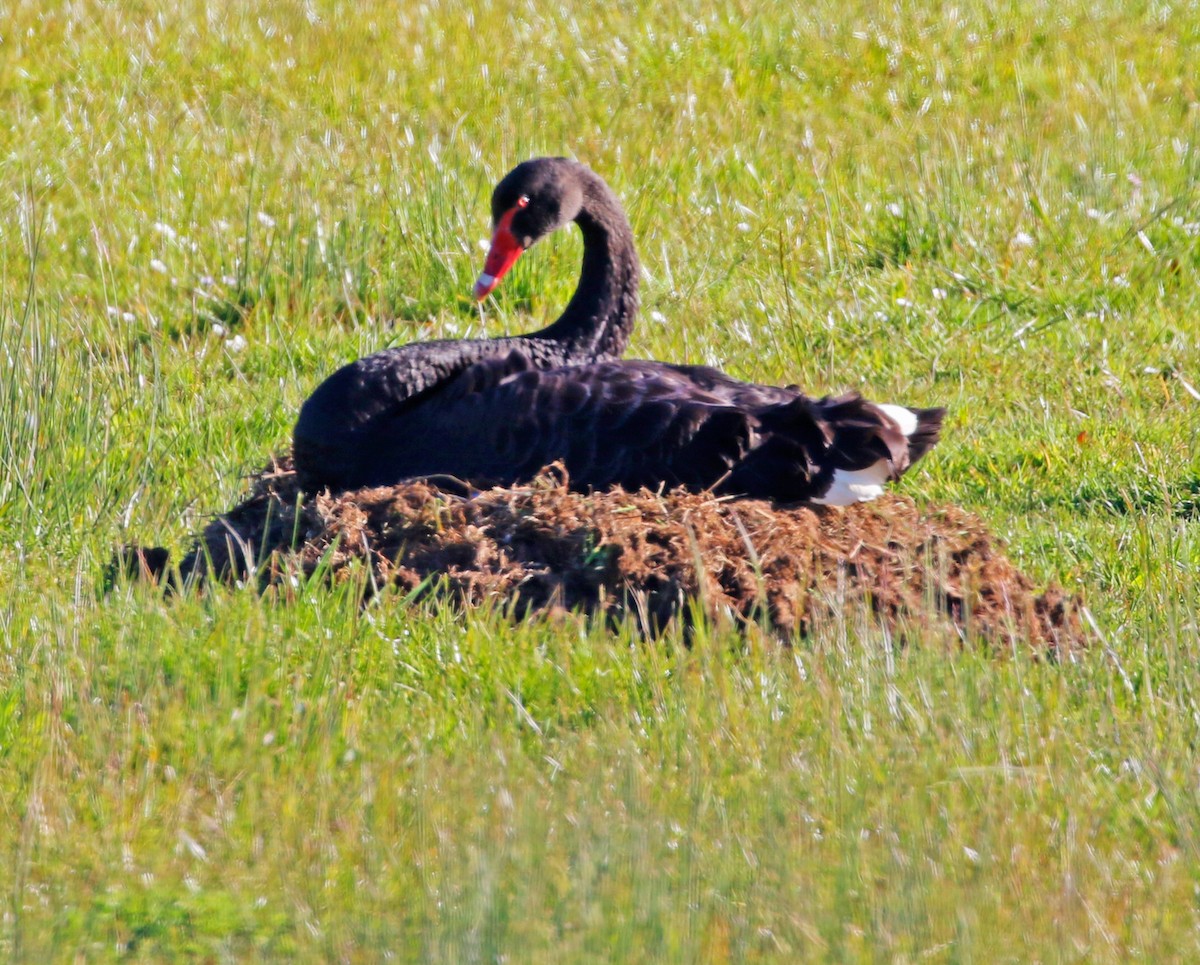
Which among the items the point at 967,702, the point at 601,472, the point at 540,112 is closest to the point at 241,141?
the point at 540,112

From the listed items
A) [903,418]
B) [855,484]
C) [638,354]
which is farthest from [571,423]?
[638,354]

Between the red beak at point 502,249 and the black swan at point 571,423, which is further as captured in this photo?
the red beak at point 502,249

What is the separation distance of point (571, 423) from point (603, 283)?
1.11 m

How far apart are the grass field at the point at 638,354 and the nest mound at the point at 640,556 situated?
9.6 inches

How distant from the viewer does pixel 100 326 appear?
7.62m

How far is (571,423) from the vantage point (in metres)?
5.24

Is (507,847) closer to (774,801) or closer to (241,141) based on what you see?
(774,801)

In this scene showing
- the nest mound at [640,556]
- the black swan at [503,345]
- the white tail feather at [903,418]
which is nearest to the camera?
the nest mound at [640,556]

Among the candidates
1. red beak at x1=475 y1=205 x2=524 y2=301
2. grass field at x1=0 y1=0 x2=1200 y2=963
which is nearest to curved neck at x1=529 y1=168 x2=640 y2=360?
red beak at x1=475 y1=205 x2=524 y2=301

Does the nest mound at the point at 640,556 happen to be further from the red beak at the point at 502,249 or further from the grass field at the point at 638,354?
the red beak at the point at 502,249

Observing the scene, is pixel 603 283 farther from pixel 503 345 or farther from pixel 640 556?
pixel 640 556

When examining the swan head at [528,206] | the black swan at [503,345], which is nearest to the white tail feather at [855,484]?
the black swan at [503,345]

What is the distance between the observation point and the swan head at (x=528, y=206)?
6.04 metres

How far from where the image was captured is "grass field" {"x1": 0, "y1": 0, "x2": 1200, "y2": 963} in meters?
2.92
